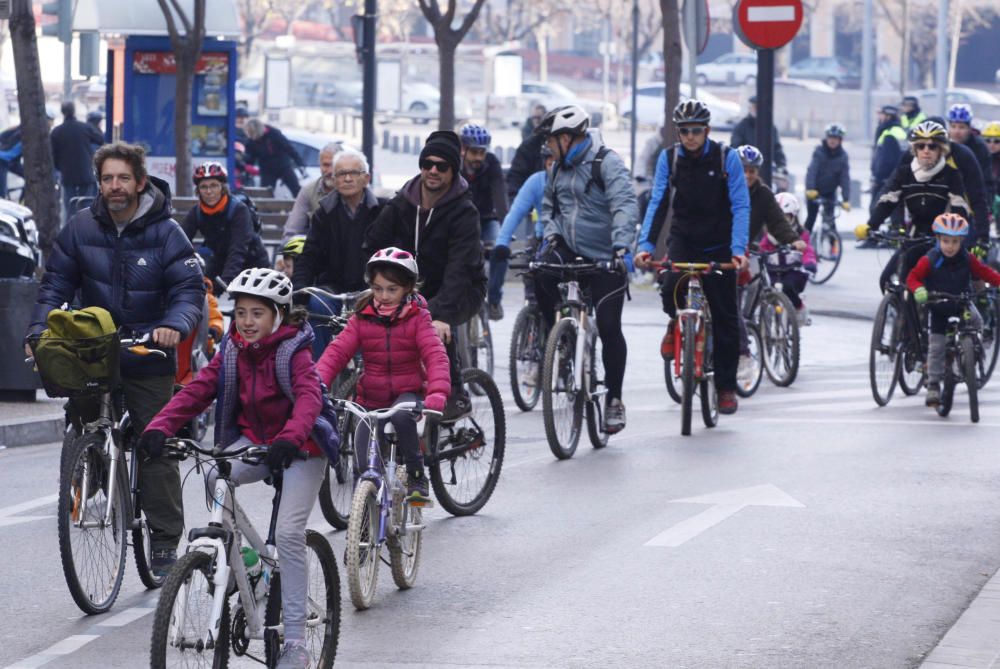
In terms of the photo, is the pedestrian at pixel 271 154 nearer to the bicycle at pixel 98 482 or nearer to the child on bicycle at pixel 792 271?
the child on bicycle at pixel 792 271

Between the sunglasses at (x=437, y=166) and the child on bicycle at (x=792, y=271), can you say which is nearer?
the sunglasses at (x=437, y=166)

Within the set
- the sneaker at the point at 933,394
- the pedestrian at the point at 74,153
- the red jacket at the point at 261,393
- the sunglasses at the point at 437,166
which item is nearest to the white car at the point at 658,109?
the pedestrian at the point at 74,153

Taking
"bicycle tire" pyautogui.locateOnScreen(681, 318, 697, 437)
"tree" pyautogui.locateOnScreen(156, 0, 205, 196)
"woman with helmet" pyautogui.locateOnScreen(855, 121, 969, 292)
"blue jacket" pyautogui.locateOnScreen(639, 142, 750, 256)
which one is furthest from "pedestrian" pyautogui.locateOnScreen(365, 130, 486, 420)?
"tree" pyautogui.locateOnScreen(156, 0, 205, 196)

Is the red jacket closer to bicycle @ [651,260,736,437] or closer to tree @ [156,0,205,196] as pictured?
bicycle @ [651,260,736,437]

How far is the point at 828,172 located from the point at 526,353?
47.9 feet

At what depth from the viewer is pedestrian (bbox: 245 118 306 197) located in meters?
27.2

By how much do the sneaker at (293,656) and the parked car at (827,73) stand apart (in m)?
73.3

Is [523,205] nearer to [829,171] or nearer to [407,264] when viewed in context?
[407,264]

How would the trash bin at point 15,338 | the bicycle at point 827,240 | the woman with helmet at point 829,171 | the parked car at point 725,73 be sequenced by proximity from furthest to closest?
the parked car at point 725,73
the woman with helmet at point 829,171
the bicycle at point 827,240
the trash bin at point 15,338

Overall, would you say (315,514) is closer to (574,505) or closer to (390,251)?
(574,505)

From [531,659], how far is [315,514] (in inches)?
122

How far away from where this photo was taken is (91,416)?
7668 mm

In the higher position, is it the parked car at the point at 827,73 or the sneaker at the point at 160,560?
the parked car at the point at 827,73

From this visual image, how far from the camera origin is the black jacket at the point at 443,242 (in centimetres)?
942
